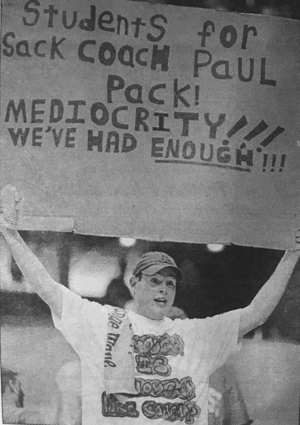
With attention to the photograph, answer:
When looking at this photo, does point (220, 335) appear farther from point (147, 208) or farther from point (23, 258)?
point (23, 258)

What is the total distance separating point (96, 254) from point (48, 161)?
27cm

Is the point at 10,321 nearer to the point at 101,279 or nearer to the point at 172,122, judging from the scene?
the point at 101,279

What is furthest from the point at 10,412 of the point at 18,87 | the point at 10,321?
the point at 18,87

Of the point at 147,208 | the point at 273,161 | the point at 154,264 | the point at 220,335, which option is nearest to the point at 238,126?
the point at 273,161

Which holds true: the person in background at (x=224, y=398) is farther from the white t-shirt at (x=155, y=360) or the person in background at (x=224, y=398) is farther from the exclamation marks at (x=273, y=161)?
the exclamation marks at (x=273, y=161)

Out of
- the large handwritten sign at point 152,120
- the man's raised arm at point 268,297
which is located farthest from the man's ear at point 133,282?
the man's raised arm at point 268,297

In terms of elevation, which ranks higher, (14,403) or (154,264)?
(154,264)

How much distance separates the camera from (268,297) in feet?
4.81

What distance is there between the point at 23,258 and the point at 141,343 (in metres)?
0.38

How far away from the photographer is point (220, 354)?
57.3 inches

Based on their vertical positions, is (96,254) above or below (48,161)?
below

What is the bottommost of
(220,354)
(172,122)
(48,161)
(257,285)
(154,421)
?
(154,421)

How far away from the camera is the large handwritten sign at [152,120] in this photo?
4.72ft

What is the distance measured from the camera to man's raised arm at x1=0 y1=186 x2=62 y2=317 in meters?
1.44
